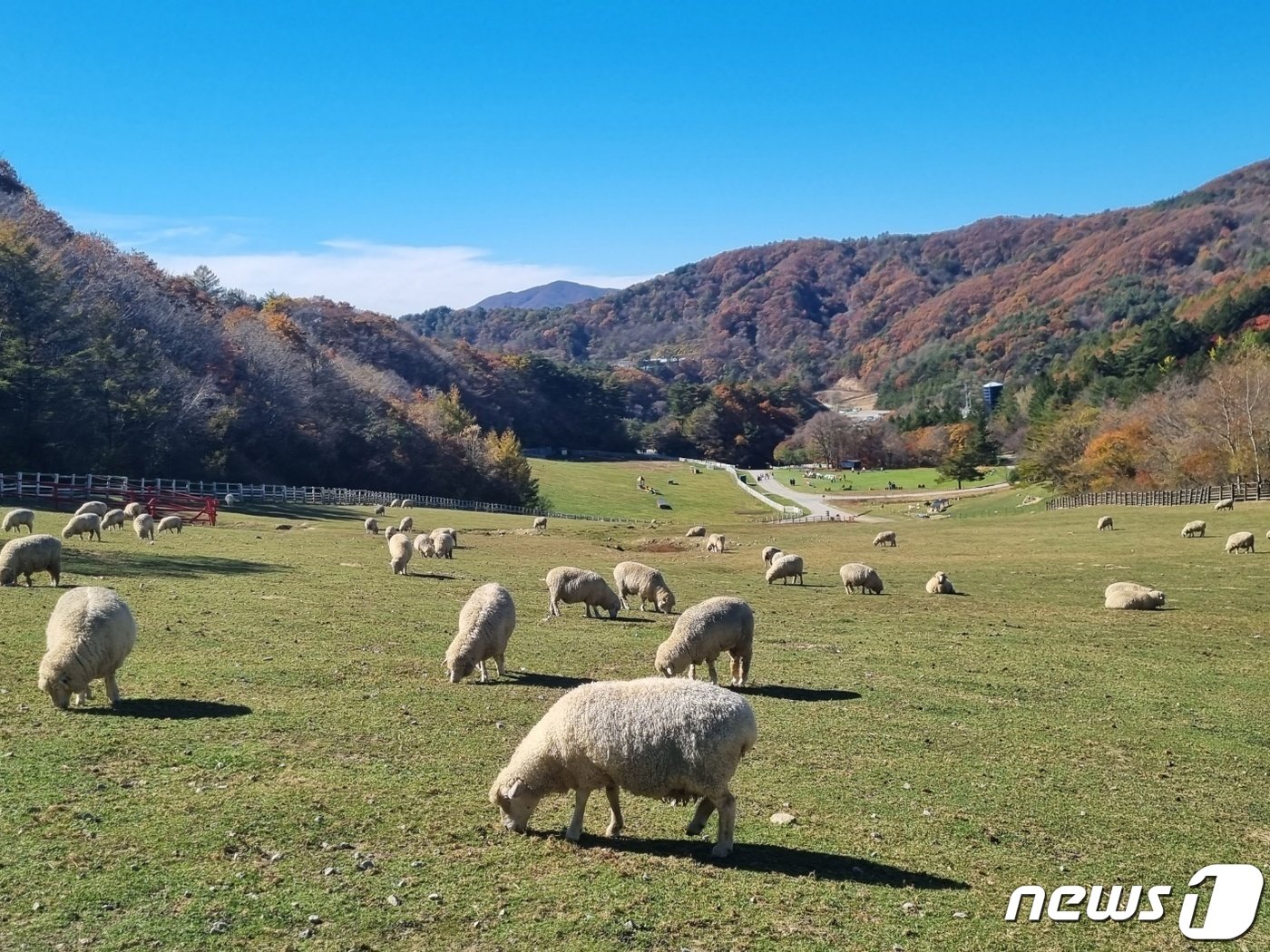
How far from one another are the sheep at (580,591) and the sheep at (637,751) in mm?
13964

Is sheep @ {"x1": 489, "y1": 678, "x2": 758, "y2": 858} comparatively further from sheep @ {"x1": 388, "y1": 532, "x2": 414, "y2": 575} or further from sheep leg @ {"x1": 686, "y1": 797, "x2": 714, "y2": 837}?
sheep @ {"x1": 388, "y1": 532, "x2": 414, "y2": 575}

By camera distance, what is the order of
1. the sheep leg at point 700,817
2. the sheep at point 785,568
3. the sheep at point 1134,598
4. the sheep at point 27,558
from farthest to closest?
1. the sheep at point 785,568
2. the sheep at point 1134,598
3. the sheep at point 27,558
4. the sheep leg at point 700,817

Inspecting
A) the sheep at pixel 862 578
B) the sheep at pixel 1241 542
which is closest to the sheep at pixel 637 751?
the sheep at pixel 862 578

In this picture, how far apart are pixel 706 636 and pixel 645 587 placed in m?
9.92

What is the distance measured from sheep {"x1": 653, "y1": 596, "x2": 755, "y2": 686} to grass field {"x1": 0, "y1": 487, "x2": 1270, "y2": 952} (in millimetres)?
1061

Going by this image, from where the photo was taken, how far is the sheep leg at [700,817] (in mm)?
9430

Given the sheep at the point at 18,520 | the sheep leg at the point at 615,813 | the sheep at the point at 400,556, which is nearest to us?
the sheep leg at the point at 615,813

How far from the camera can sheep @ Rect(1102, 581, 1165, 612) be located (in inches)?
1085

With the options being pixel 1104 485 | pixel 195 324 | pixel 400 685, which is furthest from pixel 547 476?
pixel 400 685

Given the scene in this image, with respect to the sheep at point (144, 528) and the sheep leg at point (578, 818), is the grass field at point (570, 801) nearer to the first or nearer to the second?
the sheep leg at point (578, 818)

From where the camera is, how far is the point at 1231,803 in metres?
11.7

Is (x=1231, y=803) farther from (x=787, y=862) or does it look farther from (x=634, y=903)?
(x=634, y=903)

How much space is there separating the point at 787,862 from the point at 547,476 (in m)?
126

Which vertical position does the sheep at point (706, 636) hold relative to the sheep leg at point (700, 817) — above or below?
above
